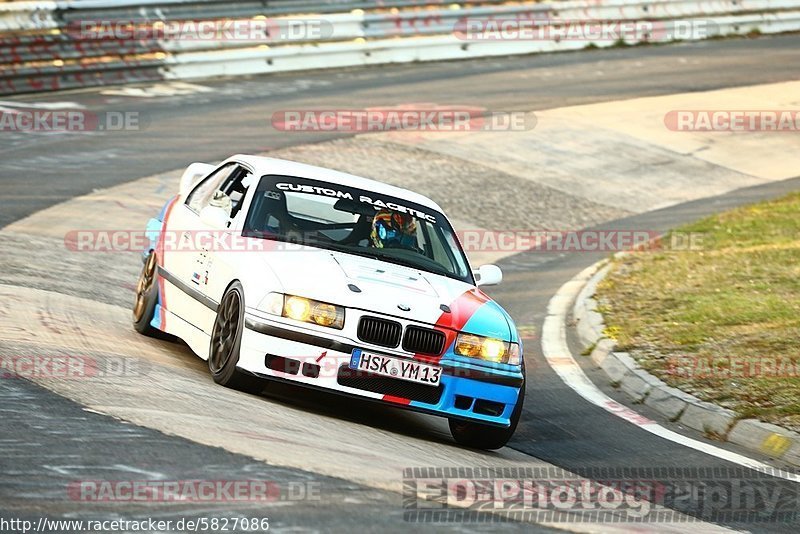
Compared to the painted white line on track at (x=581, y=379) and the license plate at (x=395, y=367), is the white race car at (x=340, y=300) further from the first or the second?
the painted white line on track at (x=581, y=379)

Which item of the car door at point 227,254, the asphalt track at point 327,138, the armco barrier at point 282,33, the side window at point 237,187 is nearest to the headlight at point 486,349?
the asphalt track at point 327,138

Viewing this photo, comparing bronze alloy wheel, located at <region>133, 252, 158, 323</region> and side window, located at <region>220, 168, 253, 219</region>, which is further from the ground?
side window, located at <region>220, 168, 253, 219</region>

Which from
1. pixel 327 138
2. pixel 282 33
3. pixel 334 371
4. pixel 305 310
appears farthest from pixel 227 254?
pixel 282 33

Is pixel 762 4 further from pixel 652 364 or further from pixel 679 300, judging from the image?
pixel 652 364

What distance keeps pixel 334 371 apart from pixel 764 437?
2.94 m

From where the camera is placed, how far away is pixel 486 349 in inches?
317

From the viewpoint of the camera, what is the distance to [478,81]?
2425cm

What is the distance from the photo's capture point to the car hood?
7.84m

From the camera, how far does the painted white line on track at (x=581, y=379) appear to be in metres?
8.51

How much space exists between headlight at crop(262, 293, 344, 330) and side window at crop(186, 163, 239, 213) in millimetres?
2181

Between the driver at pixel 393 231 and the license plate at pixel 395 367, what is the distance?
1.27 meters

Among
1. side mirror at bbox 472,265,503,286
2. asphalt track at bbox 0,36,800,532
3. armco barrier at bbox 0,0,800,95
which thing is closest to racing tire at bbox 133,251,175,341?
side mirror at bbox 472,265,503,286

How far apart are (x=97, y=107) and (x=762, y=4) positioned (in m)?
16.4

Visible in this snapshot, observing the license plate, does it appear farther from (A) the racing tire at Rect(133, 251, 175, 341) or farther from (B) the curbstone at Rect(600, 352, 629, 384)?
(B) the curbstone at Rect(600, 352, 629, 384)
